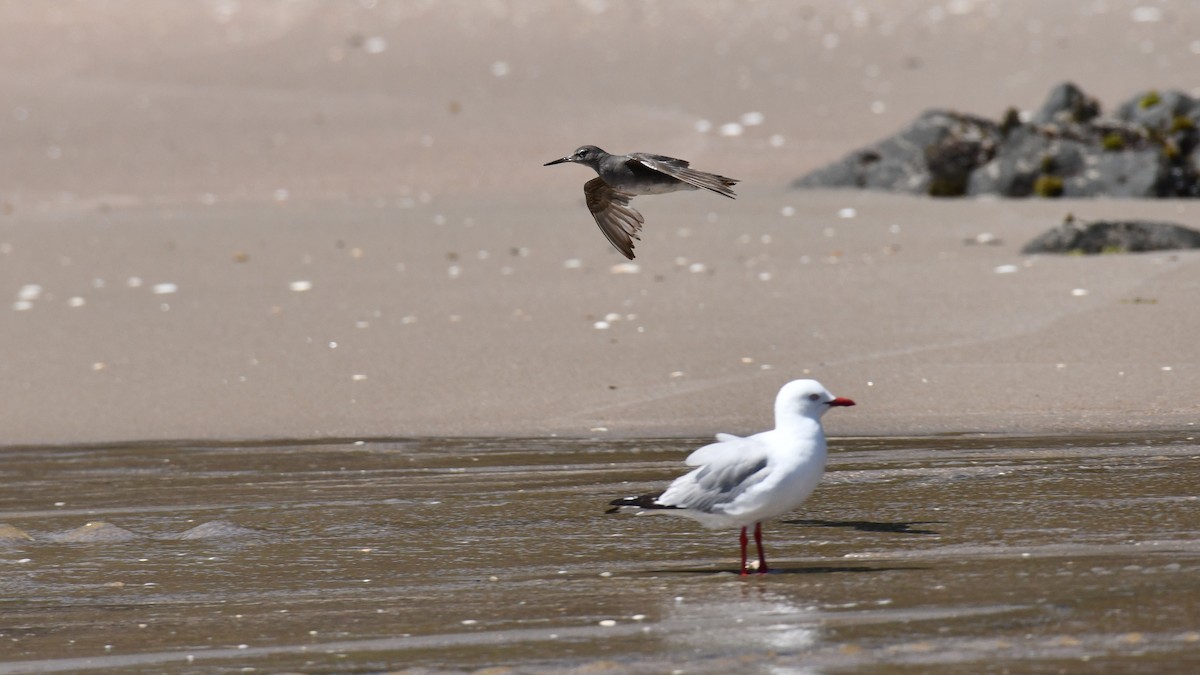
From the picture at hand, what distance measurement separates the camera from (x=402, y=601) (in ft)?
18.0

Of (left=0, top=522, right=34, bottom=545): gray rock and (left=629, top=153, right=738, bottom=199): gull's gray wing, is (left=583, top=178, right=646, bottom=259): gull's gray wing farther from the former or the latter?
(left=0, top=522, right=34, bottom=545): gray rock

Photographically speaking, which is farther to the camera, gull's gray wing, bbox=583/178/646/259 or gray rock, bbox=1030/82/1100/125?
gray rock, bbox=1030/82/1100/125

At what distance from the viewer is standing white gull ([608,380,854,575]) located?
18.3 ft

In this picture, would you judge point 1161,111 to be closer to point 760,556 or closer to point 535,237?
point 535,237

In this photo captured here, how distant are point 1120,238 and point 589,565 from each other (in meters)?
7.72

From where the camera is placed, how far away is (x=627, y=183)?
801cm

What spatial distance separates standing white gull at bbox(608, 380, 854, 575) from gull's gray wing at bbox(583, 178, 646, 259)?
8.82 ft

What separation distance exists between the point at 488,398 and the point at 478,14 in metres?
22.4

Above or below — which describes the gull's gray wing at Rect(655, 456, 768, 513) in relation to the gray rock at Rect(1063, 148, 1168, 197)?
below

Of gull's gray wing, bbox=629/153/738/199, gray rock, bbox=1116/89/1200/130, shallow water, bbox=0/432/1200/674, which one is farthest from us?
gray rock, bbox=1116/89/1200/130

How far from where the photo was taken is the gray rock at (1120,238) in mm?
12352

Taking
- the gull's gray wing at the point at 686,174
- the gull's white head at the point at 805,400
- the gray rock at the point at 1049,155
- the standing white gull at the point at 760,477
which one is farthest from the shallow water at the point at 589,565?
the gray rock at the point at 1049,155

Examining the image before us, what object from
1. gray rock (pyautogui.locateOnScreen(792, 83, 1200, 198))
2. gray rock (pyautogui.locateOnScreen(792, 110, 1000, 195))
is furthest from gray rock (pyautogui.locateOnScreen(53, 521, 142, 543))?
gray rock (pyautogui.locateOnScreen(792, 110, 1000, 195))

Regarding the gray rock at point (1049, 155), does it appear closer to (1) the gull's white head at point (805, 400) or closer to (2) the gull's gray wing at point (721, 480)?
(1) the gull's white head at point (805, 400)
